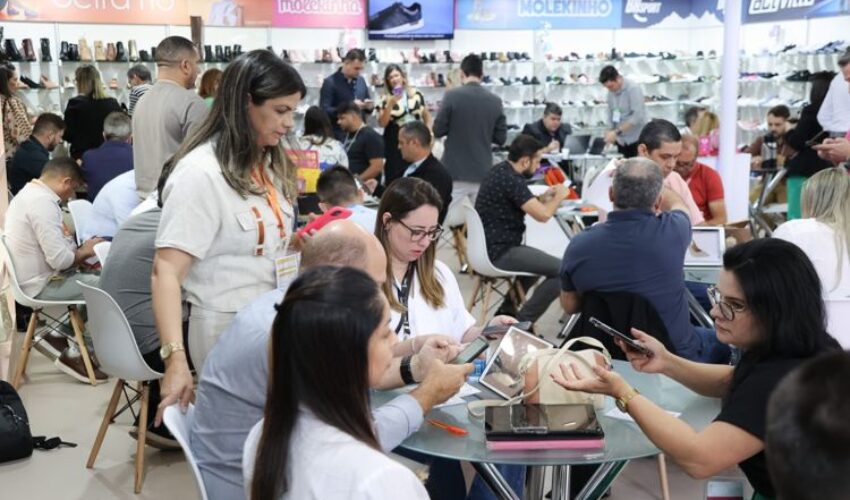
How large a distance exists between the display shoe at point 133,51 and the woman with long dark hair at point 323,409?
370 inches

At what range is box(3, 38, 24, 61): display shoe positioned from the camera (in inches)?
388

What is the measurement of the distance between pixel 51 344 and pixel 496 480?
443 centimetres

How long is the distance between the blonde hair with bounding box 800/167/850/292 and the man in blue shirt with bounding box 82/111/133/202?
4.69 metres

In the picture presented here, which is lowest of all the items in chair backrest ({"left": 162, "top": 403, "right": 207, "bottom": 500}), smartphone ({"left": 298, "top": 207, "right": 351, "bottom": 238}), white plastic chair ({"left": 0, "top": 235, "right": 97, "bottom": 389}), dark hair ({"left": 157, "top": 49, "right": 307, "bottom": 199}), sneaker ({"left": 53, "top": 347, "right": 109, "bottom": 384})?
sneaker ({"left": 53, "top": 347, "right": 109, "bottom": 384})

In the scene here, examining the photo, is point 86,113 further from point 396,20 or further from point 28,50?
point 396,20

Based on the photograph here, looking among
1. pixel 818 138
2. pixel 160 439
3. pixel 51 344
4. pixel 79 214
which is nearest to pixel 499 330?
pixel 160 439

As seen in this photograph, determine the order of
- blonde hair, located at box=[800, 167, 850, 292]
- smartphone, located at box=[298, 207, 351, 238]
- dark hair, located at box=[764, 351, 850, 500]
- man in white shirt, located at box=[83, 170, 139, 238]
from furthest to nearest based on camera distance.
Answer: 1. man in white shirt, located at box=[83, 170, 139, 238]
2. blonde hair, located at box=[800, 167, 850, 292]
3. smartphone, located at box=[298, 207, 351, 238]
4. dark hair, located at box=[764, 351, 850, 500]

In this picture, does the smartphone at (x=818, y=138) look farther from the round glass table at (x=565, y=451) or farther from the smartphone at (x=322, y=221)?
the smartphone at (x=322, y=221)

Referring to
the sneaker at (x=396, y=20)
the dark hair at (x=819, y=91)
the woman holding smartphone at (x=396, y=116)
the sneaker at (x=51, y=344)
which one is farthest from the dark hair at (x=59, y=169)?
the sneaker at (x=396, y=20)

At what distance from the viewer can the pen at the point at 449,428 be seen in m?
2.54

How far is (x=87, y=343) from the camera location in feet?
19.4

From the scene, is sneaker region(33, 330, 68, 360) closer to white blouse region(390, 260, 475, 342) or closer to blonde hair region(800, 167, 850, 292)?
white blouse region(390, 260, 475, 342)

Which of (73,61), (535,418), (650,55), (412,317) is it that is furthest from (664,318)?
(650,55)

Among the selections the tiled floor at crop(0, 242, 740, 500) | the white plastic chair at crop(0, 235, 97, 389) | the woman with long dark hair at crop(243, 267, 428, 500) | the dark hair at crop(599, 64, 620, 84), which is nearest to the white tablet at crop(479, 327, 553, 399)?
the woman with long dark hair at crop(243, 267, 428, 500)
